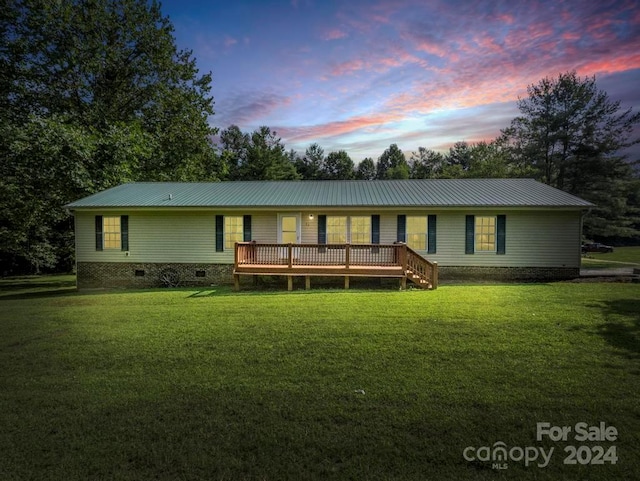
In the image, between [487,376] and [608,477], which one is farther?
[487,376]

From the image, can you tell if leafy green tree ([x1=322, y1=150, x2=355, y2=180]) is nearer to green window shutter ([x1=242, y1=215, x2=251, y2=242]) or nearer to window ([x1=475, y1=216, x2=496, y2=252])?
green window shutter ([x1=242, y1=215, x2=251, y2=242])

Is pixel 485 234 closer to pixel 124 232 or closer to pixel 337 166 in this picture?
pixel 124 232

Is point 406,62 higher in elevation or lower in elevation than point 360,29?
lower

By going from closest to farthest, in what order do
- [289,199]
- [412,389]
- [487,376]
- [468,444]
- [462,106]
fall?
1. [468,444]
2. [412,389]
3. [487,376]
4. [289,199]
5. [462,106]

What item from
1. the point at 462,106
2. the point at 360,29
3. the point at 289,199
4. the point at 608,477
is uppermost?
the point at 360,29

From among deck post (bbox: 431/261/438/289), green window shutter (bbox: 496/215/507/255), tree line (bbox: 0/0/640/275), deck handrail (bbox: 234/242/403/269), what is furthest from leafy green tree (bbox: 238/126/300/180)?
deck post (bbox: 431/261/438/289)

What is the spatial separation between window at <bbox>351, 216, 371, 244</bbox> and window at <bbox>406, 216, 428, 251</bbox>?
5.16ft

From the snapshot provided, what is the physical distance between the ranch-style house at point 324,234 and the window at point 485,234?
4 centimetres

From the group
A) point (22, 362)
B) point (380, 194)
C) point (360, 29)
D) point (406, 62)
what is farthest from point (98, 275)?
point (406, 62)

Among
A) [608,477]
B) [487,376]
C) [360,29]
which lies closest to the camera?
[608,477]

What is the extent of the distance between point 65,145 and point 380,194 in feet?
Result: 44.9

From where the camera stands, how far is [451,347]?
226 inches

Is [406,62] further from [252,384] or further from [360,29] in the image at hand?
[252,384]

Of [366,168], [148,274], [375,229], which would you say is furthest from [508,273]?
[366,168]
